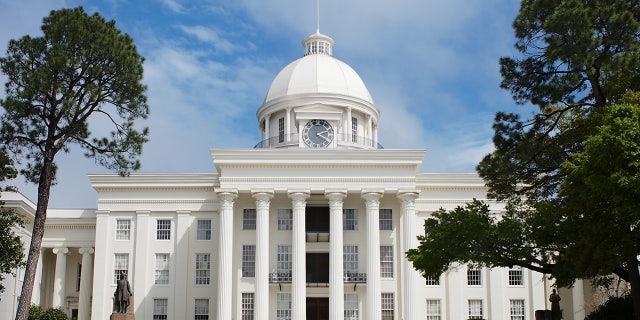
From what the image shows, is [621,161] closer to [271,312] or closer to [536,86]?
[536,86]

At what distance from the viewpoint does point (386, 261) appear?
4666 cm

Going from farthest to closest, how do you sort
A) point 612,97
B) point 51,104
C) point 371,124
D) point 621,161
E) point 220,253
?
point 371,124
point 220,253
point 51,104
point 612,97
point 621,161

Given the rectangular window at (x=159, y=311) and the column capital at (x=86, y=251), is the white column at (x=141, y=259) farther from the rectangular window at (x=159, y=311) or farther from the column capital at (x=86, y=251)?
the column capital at (x=86, y=251)

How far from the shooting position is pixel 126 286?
31.2 metres

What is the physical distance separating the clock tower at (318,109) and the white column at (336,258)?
6.74m

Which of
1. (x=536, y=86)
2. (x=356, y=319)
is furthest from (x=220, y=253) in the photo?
(x=536, y=86)

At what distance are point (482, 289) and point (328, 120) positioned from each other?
1449cm

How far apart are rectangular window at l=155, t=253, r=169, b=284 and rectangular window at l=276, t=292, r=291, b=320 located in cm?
700

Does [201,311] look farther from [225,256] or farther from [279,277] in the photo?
[279,277]

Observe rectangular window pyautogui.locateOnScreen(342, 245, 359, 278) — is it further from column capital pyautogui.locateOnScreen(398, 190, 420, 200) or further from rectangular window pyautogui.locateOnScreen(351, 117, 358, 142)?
rectangular window pyautogui.locateOnScreen(351, 117, 358, 142)

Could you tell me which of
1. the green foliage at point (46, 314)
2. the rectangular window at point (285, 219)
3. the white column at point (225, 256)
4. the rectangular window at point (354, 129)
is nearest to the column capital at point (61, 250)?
the green foliage at point (46, 314)

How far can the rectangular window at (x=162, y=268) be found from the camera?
1874 inches

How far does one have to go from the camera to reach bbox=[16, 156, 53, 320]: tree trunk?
2559cm

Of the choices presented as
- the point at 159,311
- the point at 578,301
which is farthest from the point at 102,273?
the point at 578,301
